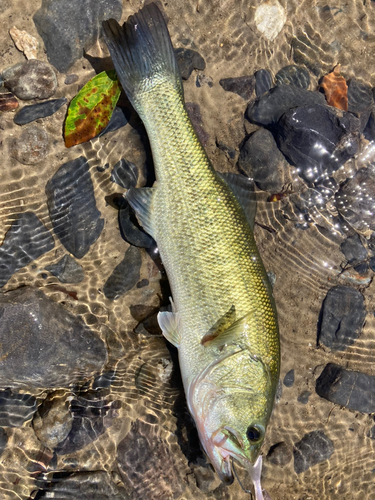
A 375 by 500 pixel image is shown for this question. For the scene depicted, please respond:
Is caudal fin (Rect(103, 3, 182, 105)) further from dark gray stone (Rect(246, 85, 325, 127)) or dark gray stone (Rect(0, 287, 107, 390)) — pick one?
dark gray stone (Rect(0, 287, 107, 390))

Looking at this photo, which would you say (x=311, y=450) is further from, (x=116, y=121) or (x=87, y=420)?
(x=116, y=121)

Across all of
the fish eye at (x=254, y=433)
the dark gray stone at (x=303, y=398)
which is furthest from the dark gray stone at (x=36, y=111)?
the dark gray stone at (x=303, y=398)

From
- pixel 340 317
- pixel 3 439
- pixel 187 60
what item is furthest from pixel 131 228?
pixel 340 317

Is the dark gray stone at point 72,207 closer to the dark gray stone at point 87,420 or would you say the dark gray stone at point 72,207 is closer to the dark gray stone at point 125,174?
the dark gray stone at point 125,174

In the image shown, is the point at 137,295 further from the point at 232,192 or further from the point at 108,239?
the point at 232,192

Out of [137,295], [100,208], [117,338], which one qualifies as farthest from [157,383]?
[100,208]
